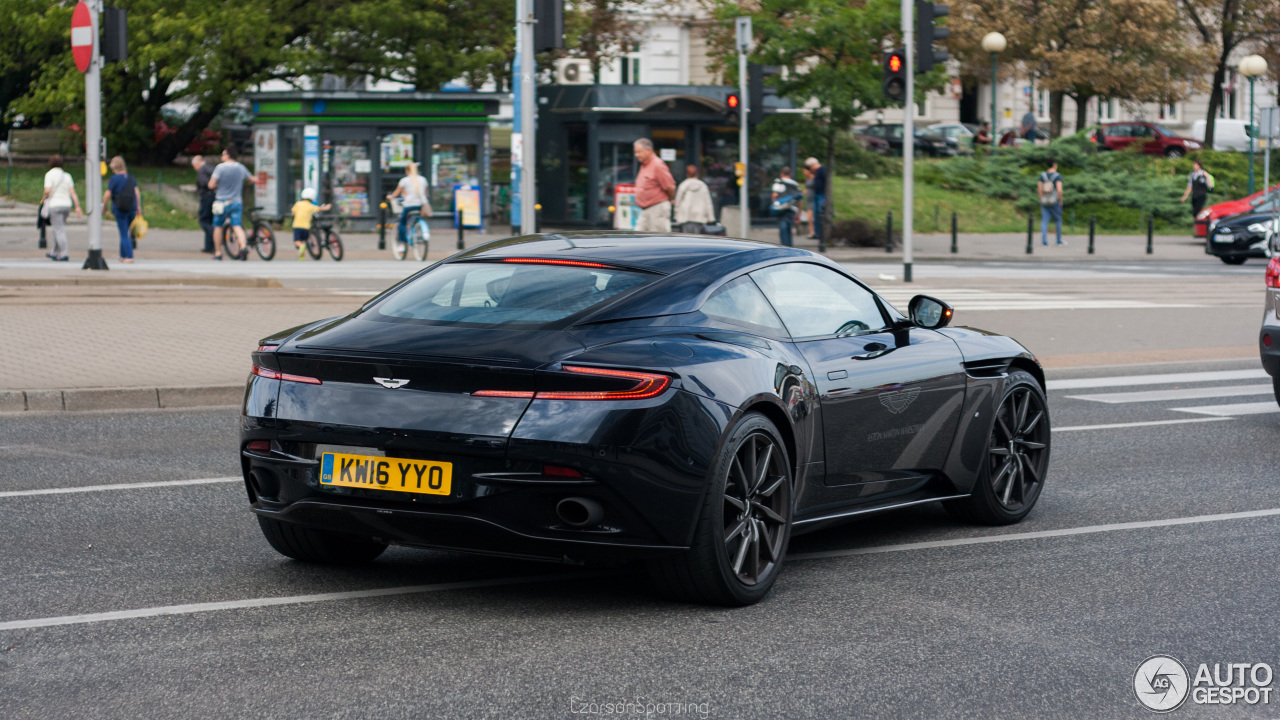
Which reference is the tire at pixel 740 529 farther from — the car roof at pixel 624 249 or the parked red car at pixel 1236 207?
the parked red car at pixel 1236 207

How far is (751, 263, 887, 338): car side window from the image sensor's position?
237 inches

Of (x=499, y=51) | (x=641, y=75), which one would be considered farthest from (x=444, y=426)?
(x=641, y=75)

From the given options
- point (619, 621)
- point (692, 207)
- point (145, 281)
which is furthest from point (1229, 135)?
point (619, 621)

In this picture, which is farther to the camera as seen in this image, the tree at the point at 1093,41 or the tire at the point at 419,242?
the tree at the point at 1093,41

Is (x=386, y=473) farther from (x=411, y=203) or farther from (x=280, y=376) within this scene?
(x=411, y=203)

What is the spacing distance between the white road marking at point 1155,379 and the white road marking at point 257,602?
819 centimetres

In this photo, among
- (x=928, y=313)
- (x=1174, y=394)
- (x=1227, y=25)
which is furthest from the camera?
(x=1227, y=25)

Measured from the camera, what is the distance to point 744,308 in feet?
19.0

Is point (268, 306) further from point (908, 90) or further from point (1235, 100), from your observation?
point (1235, 100)

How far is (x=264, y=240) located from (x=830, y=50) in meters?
12.6

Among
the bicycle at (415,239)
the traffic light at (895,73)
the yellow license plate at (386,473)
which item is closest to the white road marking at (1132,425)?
the yellow license plate at (386,473)

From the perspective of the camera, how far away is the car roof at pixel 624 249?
5.78 meters

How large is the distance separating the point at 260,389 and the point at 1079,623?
2899mm

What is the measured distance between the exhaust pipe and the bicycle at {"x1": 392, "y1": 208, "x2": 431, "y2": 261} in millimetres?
21592
